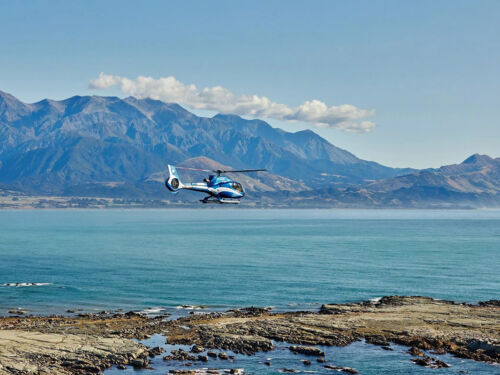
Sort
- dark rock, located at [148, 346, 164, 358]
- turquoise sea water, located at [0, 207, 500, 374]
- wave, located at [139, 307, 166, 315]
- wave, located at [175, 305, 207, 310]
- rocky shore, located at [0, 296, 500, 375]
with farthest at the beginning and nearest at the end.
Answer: wave, located at [175, 305, 207, 310]
wave, located at [139, 307, 166, 315]
turquoise sea water, located at [0, 207, 500, 374]
dark rock, located at [148, 346, 164, 358]
rocky shore, located at [0, 296, 500, 375]

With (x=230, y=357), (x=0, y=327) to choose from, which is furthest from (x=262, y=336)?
(x=0, y=327)

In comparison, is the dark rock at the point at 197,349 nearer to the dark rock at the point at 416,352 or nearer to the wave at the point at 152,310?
the wave at the point at 152,310

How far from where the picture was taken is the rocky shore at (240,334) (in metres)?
60.2

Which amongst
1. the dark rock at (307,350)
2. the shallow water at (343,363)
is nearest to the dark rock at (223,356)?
the shallow water at (343,363)

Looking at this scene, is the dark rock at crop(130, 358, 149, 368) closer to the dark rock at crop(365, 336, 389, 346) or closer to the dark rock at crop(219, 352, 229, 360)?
the dark rock at crop(219, 352, 229, 360)

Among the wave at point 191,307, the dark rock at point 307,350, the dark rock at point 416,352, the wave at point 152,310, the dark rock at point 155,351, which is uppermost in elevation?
the dark rock at point 416,352

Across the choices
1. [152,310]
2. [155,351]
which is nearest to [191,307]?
[152,310]

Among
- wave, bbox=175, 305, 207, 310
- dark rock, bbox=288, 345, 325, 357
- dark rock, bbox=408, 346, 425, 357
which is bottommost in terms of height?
wave, bbox=175, 305, 207, 310

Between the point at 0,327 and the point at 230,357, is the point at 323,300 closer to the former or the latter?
the point at 230,357

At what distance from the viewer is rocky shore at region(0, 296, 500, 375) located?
60.2 meters

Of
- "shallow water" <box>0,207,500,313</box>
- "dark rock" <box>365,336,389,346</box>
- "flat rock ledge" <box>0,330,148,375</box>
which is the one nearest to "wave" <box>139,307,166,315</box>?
"shallow water" <box>0,207,500,313</box>

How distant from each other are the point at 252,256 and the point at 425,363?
10720cm

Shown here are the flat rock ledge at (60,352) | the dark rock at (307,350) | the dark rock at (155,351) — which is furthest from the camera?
the dark rock at (307,350)

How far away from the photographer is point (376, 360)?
61406 millimetres
